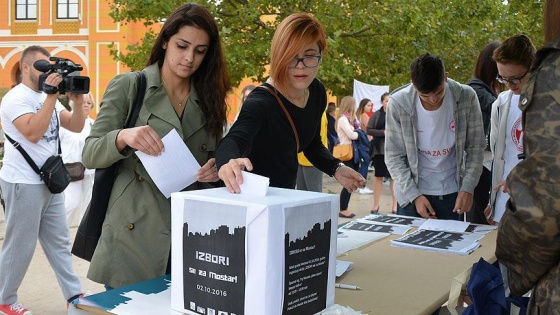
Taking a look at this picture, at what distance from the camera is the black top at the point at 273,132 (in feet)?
7.19

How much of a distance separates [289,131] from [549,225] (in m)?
1.16

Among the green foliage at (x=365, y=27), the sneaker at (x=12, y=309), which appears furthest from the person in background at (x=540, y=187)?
the green foliage at (x=365, y=27)

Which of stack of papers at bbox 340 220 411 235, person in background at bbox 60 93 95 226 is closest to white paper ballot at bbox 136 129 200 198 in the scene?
stack of papers at bbox 340 220 411 235

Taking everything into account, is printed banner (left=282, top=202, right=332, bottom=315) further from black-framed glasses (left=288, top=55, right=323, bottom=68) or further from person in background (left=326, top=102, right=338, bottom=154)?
person in background (left=326, top=102, right=338, bottom=154)

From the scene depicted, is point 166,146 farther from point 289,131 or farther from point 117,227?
point 289,131

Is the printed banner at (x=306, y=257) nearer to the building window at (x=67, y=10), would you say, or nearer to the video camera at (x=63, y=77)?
the video camera at (x=63, y=77)

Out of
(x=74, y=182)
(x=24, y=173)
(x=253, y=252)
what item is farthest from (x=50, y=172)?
(x=253, y=252)

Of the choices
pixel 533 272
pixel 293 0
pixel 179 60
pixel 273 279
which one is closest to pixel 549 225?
pixel 533 272

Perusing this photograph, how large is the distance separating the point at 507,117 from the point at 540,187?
85.5 inches

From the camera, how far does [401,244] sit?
258 cm

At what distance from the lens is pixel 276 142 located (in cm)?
231

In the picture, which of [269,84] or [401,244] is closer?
[269,84]

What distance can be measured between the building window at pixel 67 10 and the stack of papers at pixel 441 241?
21.9 metres

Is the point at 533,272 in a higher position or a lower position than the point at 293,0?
lower
